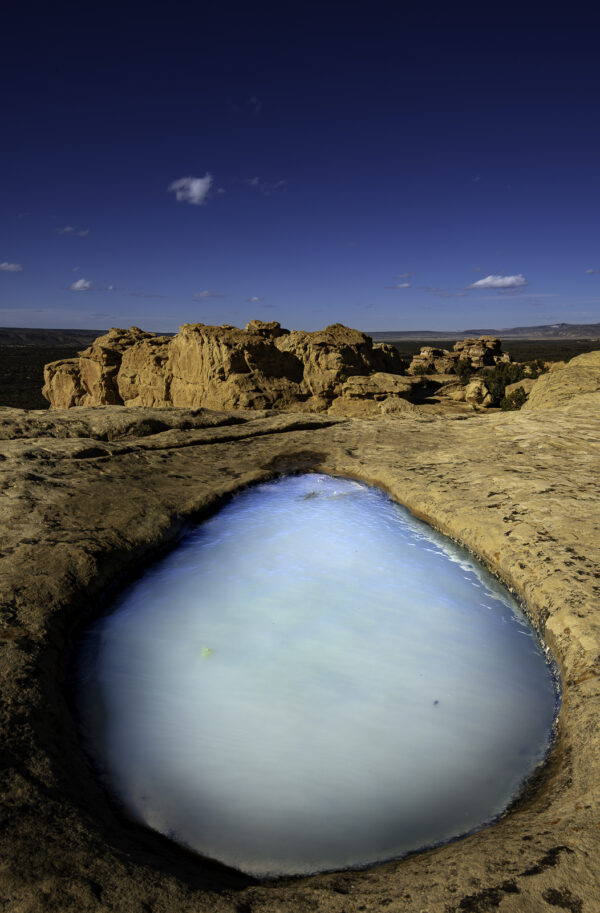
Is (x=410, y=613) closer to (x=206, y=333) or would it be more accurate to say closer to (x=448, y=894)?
(x=448, y=894)

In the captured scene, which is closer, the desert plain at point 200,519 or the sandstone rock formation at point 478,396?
the desert plain at point 200,519

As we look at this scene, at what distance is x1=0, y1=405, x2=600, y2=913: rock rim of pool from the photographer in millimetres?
1588

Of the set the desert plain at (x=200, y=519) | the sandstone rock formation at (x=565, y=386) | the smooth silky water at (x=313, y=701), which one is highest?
the sandstone rock formation at (x=565, y=386)

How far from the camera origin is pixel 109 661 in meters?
3.04

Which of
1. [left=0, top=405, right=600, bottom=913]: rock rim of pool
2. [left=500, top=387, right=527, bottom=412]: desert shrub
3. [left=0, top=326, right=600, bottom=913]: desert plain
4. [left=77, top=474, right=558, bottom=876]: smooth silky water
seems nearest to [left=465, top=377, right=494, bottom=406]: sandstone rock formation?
[left=500, top=387, right=527, bottom=412]: desert shrub

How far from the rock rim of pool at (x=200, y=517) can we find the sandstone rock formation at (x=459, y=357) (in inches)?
1244

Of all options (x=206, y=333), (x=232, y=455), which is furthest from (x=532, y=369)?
(x=232, y=455)

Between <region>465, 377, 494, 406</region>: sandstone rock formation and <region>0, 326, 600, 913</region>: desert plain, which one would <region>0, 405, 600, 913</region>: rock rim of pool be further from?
<region>465, 377, 494, 406</region>: sandstone rock formation

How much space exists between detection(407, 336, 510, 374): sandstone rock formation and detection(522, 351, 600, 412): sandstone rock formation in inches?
1030

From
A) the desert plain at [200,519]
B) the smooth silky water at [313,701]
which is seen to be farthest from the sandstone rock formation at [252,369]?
the smooth silky water at [313,701]

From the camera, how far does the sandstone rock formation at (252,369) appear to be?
16828 millimetres

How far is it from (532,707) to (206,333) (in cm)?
1648

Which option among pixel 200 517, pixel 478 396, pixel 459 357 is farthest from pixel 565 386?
pixel 459 357

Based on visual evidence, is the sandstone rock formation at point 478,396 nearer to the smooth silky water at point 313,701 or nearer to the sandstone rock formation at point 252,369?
the sandstone rock formation at point 252,369
